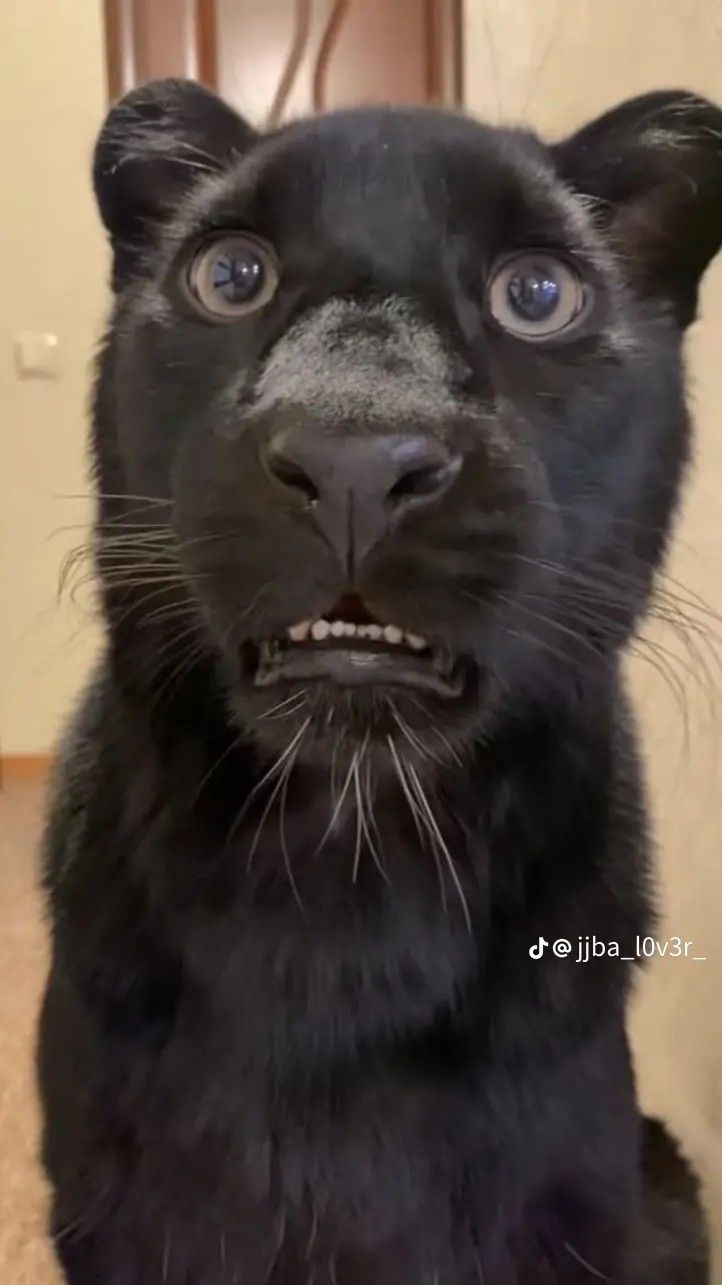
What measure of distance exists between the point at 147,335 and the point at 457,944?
33 cm

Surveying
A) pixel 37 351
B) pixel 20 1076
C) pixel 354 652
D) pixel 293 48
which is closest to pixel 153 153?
pixel 354 652

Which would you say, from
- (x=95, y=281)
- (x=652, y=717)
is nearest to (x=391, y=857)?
(x=652, y=717)

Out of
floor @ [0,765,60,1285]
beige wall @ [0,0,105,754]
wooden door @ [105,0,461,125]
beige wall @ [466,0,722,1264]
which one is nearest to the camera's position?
beige wall @ [466,0,722,1264]

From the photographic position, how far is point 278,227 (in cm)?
59

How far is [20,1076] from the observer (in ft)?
4.50

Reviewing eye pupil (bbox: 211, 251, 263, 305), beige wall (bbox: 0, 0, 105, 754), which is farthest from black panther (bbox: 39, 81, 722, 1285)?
beige wall (bbox: 0, 0, 105, 754)

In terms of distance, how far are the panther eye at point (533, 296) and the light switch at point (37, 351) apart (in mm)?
2132

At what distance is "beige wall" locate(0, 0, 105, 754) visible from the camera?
2.47 m

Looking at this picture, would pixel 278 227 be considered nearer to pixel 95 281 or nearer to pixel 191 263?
pixel 191 263

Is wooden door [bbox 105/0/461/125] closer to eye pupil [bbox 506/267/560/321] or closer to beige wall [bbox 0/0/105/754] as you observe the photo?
beige wall [bbox 0/0/105/754]

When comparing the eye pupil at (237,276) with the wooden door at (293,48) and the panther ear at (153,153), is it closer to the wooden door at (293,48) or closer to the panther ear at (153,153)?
the panther ear at (153,153)

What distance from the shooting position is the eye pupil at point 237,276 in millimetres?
603

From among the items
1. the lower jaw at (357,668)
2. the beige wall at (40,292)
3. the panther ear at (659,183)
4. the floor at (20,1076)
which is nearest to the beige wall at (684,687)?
the panther ear at (659,183)

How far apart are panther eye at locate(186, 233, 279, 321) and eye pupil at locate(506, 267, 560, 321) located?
109 millimetres
